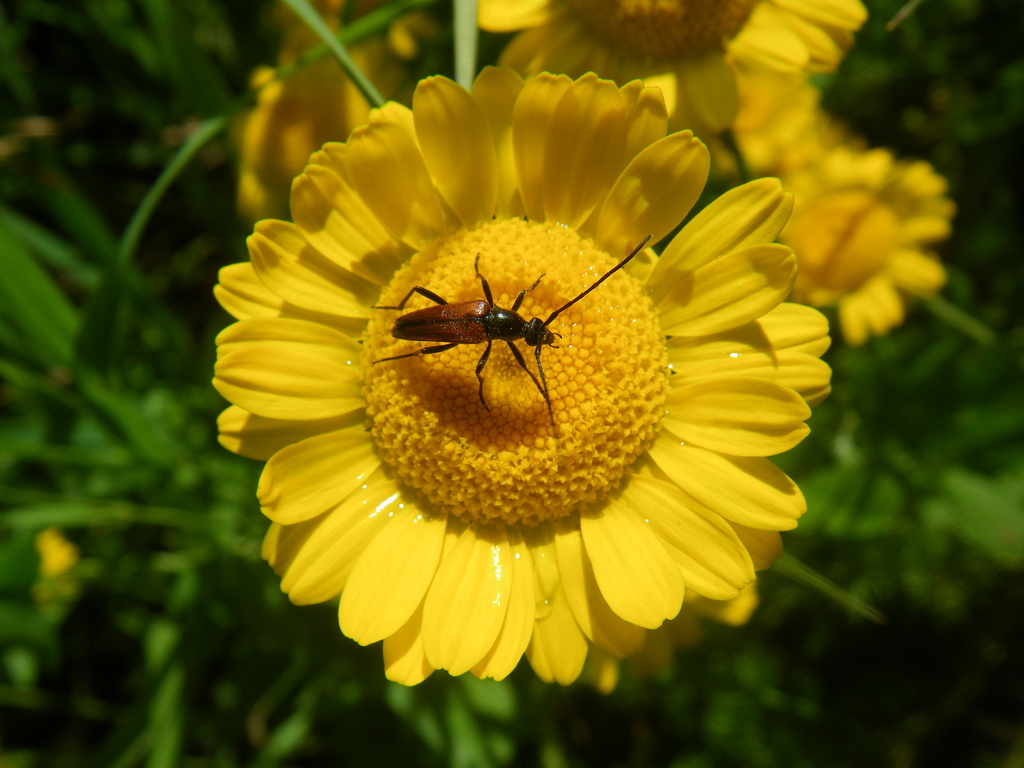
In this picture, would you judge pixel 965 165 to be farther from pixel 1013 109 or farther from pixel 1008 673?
pixel 1008 673

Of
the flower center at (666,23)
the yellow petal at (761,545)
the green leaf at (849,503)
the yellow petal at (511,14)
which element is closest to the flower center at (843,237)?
the green leaf at (849,503)

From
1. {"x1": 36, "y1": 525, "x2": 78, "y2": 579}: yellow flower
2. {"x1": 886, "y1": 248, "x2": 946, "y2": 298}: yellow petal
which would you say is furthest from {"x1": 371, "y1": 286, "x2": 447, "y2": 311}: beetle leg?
{"x1": 886, "y1": 248, "x2": 946, "y2": 298}: yellow petal

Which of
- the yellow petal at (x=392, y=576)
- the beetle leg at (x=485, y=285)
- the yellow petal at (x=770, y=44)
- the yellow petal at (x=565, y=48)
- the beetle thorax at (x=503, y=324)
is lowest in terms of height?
the yellow petal at (x=392, y=576)

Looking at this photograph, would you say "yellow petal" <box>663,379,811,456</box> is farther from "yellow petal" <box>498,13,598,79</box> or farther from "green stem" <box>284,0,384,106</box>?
"green stem" <box>284,0,384,106</box>

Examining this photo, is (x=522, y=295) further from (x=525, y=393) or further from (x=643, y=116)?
(x=643, y=116)

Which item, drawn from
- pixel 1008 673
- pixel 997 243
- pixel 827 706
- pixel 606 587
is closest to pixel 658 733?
pixel 827 706

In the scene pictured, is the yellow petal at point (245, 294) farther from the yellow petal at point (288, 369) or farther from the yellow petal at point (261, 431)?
the yellow petal at point (261, 431)
